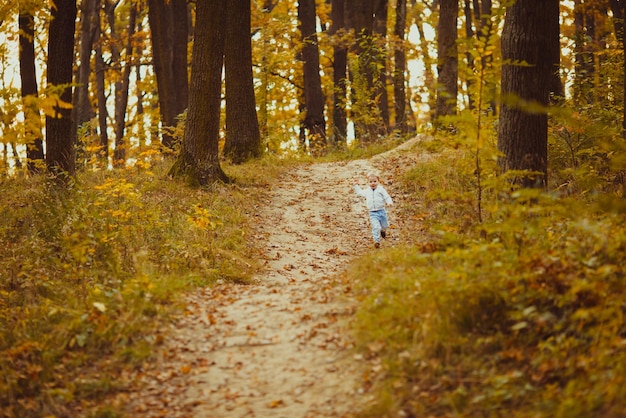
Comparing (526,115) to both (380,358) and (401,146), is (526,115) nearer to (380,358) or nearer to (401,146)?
(380,358)

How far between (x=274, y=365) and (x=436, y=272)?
206 centimetres

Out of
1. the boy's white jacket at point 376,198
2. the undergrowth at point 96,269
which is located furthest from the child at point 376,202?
the undergrowth at point 96,269

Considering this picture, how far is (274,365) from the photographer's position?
274 inches

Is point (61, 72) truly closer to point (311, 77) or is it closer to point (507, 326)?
point (507, 326)

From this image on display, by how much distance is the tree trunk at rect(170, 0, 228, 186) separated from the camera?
→ 47.4 feet

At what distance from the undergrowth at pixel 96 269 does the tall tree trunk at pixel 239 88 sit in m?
2.34

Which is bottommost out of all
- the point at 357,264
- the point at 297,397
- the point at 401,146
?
the point at 297,397

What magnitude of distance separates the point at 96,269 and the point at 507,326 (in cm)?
596

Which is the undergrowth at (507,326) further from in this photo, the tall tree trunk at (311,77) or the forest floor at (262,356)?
the tall tree trunk at (311,77)

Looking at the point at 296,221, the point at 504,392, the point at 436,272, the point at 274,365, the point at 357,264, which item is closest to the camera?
the point at 504,392

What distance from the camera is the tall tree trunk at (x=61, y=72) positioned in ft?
41.6

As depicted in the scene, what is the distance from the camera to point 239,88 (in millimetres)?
17453

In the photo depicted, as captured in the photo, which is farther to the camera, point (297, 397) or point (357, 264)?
point (357, 264)

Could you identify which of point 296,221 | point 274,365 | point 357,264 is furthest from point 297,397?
point 296,221
